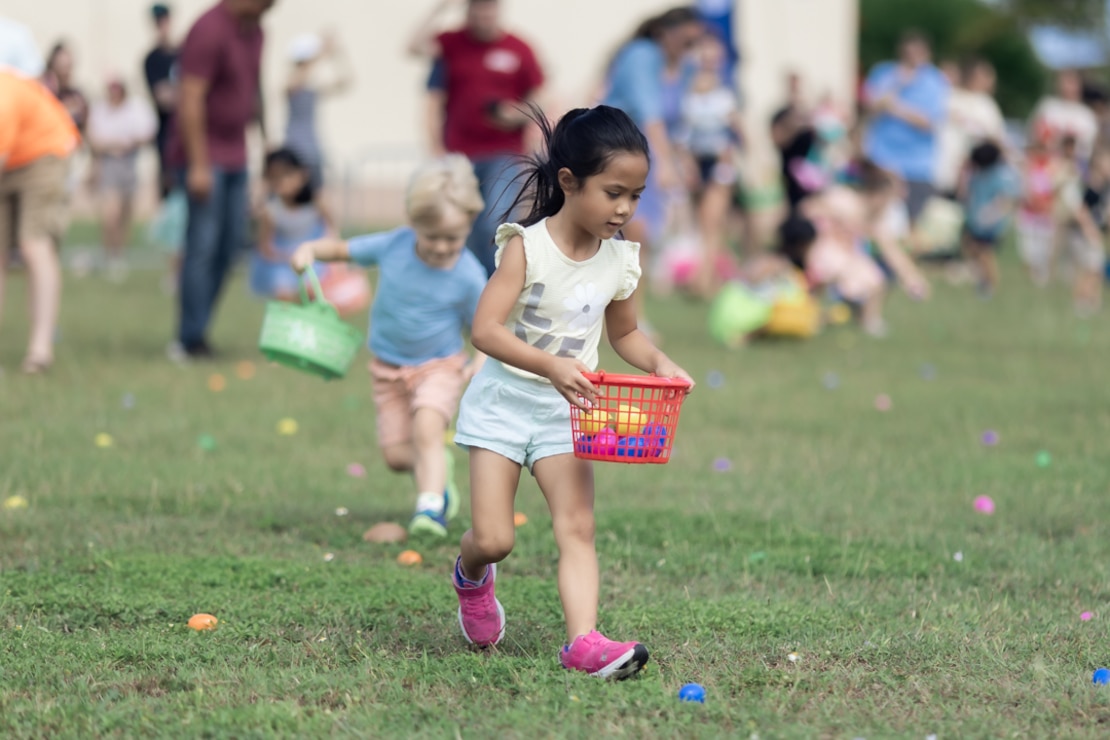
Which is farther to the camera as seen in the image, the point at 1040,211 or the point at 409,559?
the point at 1040,211

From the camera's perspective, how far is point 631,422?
3.48 metres

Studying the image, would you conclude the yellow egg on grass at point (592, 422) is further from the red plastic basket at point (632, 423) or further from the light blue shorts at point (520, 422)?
the light blue shorts at point (520, 422)

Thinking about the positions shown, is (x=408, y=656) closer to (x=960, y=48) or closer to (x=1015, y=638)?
(x=1015, y=638)

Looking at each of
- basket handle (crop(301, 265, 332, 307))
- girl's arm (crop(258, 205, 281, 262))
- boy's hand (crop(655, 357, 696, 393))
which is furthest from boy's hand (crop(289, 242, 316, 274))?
girl's arm (crop(258, 205, 281, 262))

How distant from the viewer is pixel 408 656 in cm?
384

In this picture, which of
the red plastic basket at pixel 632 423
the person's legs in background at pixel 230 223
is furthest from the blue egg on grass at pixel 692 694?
the person's legs in background at pixel 230 223

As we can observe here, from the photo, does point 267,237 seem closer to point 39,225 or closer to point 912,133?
point 39,225

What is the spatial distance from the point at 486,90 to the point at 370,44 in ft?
55.2

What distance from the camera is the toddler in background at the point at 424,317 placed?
5.11 metres

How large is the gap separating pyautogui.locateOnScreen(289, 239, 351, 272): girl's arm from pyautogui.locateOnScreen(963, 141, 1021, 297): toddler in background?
36.9 feet

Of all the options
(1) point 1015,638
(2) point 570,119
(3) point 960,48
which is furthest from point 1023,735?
(3) point 960,48

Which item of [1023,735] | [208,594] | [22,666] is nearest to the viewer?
[1023,735]

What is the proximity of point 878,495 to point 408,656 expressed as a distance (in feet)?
8.78

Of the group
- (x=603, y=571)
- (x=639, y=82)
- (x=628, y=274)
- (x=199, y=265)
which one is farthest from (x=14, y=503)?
(x=639, y=82)
